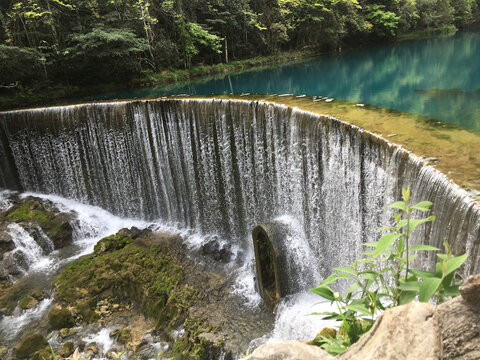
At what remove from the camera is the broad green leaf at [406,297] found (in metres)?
1.30

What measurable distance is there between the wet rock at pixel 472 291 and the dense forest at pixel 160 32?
46.7 ft

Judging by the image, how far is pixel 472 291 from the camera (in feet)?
3.32

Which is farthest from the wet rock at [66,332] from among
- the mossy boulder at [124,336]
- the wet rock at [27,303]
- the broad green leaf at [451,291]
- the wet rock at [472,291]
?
the wet rock at [472,291]

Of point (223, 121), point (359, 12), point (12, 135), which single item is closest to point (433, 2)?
point (359, 12)

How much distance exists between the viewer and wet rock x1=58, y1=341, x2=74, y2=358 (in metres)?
5.59

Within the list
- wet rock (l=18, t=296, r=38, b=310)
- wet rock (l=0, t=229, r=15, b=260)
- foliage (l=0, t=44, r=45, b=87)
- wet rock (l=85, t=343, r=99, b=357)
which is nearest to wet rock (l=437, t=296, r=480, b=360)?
wet rock (l=85, t=343, r=99, b=357)

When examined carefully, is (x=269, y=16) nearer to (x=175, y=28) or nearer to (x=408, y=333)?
(x=175, y=28)

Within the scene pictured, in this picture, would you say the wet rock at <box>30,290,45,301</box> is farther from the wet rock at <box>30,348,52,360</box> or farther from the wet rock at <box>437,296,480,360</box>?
the wet rock at <box>437,296,480,360</box>

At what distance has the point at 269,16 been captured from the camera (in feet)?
70.1

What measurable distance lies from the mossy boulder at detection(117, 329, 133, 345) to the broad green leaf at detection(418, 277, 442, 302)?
18.3 ft

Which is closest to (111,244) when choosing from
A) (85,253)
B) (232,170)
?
(85,253)

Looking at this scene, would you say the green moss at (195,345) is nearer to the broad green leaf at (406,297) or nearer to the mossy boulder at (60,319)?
the mossy boulder at (60,319)

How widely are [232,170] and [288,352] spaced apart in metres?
6.26

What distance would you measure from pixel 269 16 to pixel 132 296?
18978 mm
